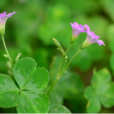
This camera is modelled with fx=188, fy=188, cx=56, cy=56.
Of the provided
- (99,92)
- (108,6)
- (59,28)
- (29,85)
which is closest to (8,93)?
(29,85)

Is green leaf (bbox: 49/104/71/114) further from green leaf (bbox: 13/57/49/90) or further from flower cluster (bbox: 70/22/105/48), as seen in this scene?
flower cluster (bbox: 70/22/105/48)

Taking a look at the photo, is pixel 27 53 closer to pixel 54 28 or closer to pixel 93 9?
pixel 54 28

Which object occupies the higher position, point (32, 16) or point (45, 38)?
point (32, 16)

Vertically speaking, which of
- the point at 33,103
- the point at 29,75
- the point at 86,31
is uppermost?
the point at 86,31

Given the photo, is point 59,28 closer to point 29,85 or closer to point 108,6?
point 108,6

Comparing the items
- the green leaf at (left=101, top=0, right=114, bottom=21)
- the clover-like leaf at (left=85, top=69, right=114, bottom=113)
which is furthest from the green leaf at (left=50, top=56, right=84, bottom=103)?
the green leaf at (left=101, top=0, right=114, bottom=21)

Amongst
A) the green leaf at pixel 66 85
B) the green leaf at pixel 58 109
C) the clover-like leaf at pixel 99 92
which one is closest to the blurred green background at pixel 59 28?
the green leaf at pixel 66 85

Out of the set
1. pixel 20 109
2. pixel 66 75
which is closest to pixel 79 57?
pixel 66 75

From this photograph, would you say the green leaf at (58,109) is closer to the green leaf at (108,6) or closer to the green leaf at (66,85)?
the green leaf at (66,85)
